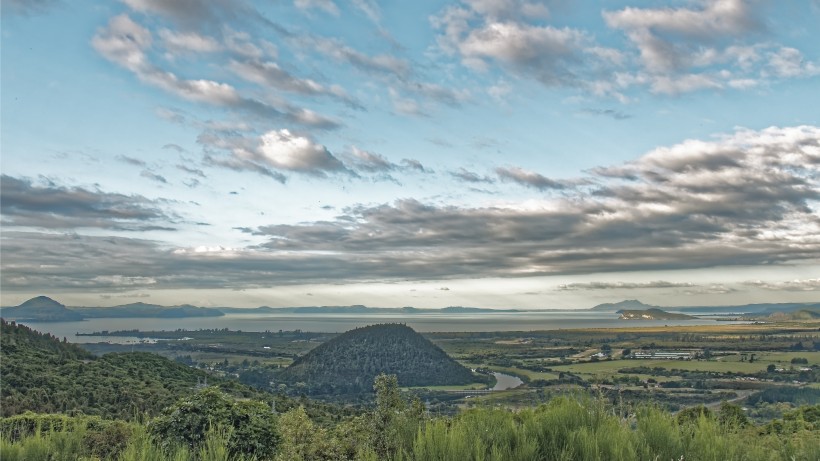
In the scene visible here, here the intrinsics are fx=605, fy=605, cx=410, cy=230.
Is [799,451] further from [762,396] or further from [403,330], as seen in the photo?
[403,330]

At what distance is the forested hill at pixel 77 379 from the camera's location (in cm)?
3991

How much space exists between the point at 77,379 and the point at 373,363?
9410 cm

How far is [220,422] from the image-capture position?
36.3ft

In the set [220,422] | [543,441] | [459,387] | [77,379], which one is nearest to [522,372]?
[459,387]

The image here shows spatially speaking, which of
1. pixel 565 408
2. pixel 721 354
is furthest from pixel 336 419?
pixel 721 354

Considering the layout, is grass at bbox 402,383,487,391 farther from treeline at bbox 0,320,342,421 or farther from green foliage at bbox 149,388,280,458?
green foliage at bbox 149,388,280,458

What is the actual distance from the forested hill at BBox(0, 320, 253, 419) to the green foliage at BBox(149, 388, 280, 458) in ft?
53.7

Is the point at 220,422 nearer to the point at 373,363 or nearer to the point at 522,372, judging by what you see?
the point at 373,363

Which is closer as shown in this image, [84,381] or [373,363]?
[84,381]

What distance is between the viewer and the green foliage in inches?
449

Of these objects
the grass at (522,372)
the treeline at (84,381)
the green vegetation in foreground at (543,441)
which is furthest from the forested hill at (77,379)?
the grass at (522,372)

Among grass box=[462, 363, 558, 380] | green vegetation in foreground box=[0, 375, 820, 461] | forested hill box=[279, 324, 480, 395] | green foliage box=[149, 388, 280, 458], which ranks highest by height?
green vegetation in foreground box=[0, 375, 820, 461]

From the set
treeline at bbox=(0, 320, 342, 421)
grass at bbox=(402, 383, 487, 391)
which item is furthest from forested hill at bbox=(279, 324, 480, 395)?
treeline at bbox=(0, 320, 342, 421)

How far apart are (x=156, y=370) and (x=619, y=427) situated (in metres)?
72.9
